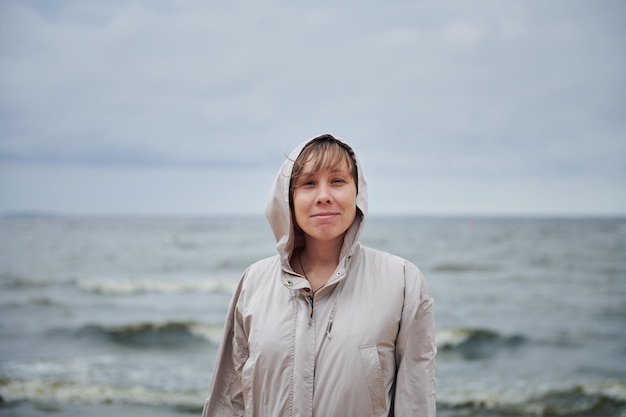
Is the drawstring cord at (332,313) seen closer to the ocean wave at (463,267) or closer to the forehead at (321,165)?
the forehead at (321,165)

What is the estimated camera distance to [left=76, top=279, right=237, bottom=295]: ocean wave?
17672 mm

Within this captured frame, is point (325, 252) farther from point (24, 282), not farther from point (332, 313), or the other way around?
point (24, 282)

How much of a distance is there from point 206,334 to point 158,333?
1080 millimetres

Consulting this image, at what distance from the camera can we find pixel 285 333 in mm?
2236

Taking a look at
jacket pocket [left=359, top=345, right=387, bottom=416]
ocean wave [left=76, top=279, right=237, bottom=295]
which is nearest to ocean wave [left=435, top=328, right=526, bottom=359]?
ocean wave [left=76, top=279, right=237, bottom=295]

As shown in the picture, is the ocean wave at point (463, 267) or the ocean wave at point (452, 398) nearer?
the ocean wave at point (452, 398)

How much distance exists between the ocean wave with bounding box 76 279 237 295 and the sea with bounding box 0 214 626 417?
0.23 feet

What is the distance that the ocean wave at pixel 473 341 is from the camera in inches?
414

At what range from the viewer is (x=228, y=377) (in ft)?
8.39

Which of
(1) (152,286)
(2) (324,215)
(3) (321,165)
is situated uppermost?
(3) (321,165)

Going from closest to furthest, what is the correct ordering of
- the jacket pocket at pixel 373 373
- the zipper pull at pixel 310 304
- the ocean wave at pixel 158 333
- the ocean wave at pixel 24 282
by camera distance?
the jacket pocket at pixel 373 373
the zipper pull at pixel 310 304
the ocean wave at pixel 158 333
the ocean wave at pixel 24 282

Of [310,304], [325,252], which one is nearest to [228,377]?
[310,304]

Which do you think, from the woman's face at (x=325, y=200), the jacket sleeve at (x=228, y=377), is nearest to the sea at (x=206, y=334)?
the jacket sleeve at (x=228, y=377)

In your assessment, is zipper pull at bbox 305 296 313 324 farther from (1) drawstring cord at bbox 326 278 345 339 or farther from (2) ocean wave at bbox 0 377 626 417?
(2) ocean wave at bbox 0 377 626 417
